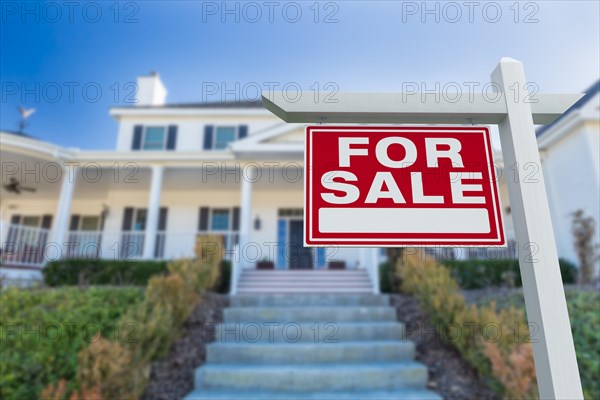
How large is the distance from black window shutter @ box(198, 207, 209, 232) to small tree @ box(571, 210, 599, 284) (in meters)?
Result: 10.4

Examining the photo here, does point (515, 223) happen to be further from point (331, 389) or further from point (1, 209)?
point (1, 209)

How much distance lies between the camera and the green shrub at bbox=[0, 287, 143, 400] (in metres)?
3.81

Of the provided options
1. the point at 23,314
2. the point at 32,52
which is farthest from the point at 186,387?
the point at 32,52

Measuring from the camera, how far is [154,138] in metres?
13.8

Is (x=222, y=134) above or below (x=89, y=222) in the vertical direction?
above

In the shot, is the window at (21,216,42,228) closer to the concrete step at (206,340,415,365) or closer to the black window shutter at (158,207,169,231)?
the black window shutter at (158,207,169,231)

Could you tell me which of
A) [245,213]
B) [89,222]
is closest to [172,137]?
[89,222]

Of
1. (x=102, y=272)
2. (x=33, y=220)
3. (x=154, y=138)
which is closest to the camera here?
(x=102, y=272)

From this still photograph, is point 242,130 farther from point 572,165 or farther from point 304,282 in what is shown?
point 572,165

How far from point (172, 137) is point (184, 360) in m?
10.6

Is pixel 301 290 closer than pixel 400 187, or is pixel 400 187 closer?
pixel 400 187

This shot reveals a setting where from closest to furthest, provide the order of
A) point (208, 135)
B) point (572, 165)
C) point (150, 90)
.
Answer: point (572, 165)
point (208, 135)
point (150, 90)

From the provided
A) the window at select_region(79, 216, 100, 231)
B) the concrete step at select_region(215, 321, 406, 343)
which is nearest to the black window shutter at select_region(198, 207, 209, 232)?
the window at select_region(79, 216, 100, 231)

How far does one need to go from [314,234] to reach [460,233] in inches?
19.1
